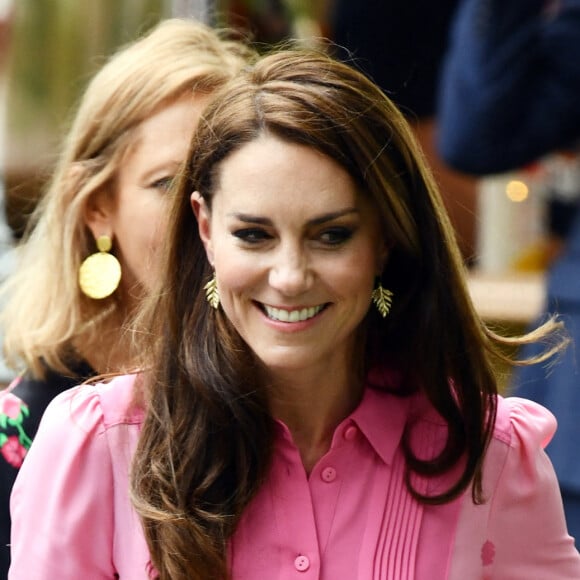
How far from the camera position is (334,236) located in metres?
2.02

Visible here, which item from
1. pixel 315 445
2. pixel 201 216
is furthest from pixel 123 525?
pixel 201 216

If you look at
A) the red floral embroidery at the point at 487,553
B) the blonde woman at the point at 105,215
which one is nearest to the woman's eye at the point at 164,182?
the blonde woman at the point at 105,215

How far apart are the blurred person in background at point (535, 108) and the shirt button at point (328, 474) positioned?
891 mm

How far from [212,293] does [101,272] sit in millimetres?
638

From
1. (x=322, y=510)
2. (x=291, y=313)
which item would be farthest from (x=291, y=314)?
(x=322, y=510)

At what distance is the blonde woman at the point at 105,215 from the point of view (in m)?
2.64

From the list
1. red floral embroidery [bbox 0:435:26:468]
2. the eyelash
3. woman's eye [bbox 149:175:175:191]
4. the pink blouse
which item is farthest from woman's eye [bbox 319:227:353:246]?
red floral embroidery [bbox 0:435:26:468]

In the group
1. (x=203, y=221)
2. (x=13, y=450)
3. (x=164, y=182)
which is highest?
(x=203, y=221)

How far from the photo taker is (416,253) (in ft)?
7.04

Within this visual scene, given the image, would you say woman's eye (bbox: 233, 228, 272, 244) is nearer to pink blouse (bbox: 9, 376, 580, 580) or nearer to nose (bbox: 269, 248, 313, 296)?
nose (bbox: 269, 248, 313, 296)

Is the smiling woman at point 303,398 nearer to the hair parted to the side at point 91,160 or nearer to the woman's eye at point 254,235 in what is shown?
the woman's eye at point 254,235

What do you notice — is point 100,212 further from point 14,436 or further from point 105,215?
point 14,436

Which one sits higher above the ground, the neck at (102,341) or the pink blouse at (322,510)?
the pink blouse at (322,510)

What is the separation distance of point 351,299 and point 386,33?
8.01 feet
